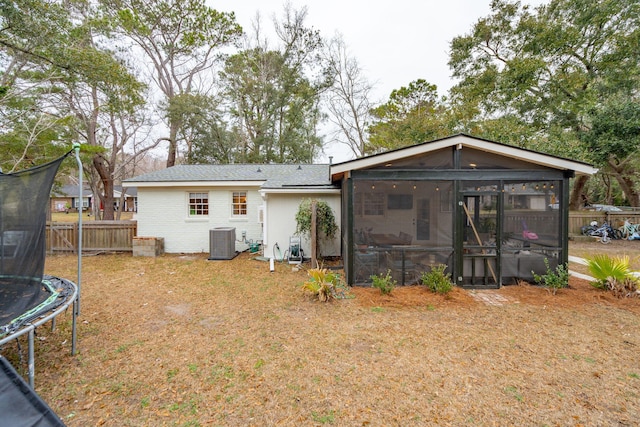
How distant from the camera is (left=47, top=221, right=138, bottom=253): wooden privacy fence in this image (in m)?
9.85

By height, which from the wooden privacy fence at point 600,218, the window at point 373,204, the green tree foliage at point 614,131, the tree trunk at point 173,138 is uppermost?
the tree trunk at point 173,138

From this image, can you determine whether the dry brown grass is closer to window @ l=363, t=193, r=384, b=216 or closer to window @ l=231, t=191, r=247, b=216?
window @ l=363, t=193, r=384, b=216

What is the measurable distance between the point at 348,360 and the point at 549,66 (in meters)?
16.6

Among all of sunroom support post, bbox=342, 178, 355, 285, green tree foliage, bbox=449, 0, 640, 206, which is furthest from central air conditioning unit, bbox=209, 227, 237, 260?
green tree foliage, bbox=449, 0, 640, 206

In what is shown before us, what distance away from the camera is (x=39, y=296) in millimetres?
3357

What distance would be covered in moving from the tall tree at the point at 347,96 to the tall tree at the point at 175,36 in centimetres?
681

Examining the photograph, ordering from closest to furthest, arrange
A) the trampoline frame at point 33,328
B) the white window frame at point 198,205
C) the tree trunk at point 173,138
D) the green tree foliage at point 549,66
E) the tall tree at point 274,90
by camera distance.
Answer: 1. the trampoline frame at point 33,328
2. the white window frame at point 198,205
3. the green tree foliage at point 549,66
4. the tree trunk at point 173,138
5. the tall tree at point 274,90

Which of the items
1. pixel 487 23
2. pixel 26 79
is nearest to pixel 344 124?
pixel 487 23

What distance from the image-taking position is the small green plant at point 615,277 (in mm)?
5395

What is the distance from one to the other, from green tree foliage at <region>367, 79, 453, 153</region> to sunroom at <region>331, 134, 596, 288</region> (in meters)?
9.46

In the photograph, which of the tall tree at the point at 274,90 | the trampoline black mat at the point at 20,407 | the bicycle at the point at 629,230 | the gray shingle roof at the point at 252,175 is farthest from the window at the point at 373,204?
the tall tree at the point at 274,90

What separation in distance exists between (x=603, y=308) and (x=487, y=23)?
47.1 feet

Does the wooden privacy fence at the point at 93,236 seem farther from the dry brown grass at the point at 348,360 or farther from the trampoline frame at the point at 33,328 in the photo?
the trampoline frame at the point at 33,328

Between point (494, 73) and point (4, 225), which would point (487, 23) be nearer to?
point (494, 73)
